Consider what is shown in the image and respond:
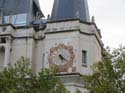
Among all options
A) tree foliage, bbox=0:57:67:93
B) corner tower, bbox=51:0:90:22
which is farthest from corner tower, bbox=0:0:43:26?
tree foliage, bbox=0:57:67:93

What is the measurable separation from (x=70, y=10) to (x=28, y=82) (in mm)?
17816

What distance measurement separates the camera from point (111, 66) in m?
24.4

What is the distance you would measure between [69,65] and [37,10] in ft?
33.7

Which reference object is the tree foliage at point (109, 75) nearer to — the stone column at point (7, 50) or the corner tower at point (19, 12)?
the stone column at point (7, 50)

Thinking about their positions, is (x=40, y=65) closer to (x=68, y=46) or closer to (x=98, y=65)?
(x=68, y=46)

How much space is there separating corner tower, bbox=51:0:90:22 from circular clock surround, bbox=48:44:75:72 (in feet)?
11.5

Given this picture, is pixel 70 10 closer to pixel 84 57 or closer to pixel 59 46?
pixel 59 46

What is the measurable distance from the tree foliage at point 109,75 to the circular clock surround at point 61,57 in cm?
1447

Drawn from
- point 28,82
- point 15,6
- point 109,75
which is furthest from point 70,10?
point 109,75

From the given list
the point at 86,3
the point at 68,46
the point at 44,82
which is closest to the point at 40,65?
the point at 68,46

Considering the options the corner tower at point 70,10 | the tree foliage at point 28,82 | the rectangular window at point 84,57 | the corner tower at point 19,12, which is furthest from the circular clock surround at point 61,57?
the tree foliage at point 28,82

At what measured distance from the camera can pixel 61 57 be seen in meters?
40.2

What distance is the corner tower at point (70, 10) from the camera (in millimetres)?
43125

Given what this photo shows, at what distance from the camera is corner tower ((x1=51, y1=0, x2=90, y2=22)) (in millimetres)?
43125
